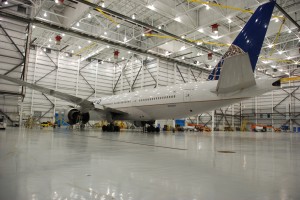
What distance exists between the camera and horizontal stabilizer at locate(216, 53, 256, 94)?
7811mm

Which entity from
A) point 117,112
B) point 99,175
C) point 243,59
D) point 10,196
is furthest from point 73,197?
point 117,112

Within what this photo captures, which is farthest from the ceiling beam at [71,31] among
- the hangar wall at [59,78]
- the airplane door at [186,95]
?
the airplane door at [186,95]

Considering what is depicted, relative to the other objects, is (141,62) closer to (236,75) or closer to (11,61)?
(11,61)

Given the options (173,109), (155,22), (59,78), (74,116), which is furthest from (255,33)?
(59,78)

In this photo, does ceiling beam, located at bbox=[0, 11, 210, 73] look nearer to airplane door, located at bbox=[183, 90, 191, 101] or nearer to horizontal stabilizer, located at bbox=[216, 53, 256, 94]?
airplane door, located at bbox=[183, 90, 191, 101]

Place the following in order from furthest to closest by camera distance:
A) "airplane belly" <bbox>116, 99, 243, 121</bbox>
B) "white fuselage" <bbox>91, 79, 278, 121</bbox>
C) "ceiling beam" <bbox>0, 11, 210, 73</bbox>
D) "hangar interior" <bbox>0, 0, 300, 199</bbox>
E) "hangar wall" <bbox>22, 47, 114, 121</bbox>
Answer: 1. "hangar wall" <bbox>22, 47, 114, 121</bbox>
2. "ceiling beam" <bbox>0, 11, 210, 73</bbox>
3. "airplane belly" <bbox>116, 99, 243, 121</bbox>
4. "white fuselage" <bbox>91, 79, 278, 121</bbox>
5. "hangar interior" <bbox>0, 0, 300, 199</bbox>

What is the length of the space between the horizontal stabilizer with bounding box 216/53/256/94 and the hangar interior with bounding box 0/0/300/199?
2366mm

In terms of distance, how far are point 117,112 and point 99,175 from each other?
14139 mm

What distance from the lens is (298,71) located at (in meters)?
35.5

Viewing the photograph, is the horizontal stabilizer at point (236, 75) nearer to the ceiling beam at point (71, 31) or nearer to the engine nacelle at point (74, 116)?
the engine nacelle at point (74, 116)

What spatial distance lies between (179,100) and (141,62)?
70.0 feet

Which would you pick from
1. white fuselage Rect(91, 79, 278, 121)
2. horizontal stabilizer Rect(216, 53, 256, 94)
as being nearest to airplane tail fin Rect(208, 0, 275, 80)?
horizontal stabilizer Rect(216, 53, 256, 94)

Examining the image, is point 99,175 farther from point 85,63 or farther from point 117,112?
point 85,63

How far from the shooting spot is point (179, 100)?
40.8ft
